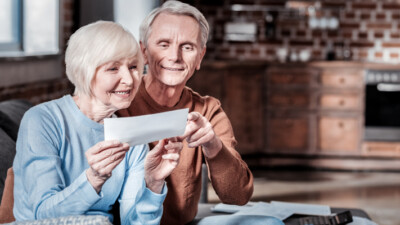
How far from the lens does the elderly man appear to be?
146cm

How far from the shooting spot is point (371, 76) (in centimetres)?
514

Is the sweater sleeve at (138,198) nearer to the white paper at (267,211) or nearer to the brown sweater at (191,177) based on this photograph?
the brown sweater at (191,177)

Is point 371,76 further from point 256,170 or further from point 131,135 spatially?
point 131,135

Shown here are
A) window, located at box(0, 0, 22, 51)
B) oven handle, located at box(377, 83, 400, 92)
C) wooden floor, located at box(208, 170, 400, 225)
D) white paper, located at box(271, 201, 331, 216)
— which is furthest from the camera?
oven handle, located at box(377, 83, 400, 92)

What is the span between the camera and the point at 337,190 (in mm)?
4430

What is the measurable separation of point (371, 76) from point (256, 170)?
1.32 m

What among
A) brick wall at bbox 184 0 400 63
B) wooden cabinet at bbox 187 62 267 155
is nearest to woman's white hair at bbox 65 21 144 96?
wooden cabinet at bbox 187 62 267 155

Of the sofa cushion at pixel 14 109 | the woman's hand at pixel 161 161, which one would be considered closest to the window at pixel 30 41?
the sofa cushion at pixel 14 109

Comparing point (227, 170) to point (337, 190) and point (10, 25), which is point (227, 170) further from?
point (337, 190)

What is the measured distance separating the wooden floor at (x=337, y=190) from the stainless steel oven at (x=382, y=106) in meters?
0.36

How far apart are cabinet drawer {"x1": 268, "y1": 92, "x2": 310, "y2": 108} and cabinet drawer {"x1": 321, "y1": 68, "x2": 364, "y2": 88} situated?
0.72 feet

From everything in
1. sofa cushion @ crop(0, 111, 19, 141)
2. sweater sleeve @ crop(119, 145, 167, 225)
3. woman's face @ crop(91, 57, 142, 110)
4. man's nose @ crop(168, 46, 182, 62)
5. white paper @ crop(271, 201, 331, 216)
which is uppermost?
man's nose @ crop(168, 46, 182, 62)

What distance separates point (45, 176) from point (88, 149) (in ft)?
0.44

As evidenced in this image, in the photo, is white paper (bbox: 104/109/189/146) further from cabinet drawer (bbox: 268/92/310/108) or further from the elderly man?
cabinet drawer (bbox: 268/92/310/108)
